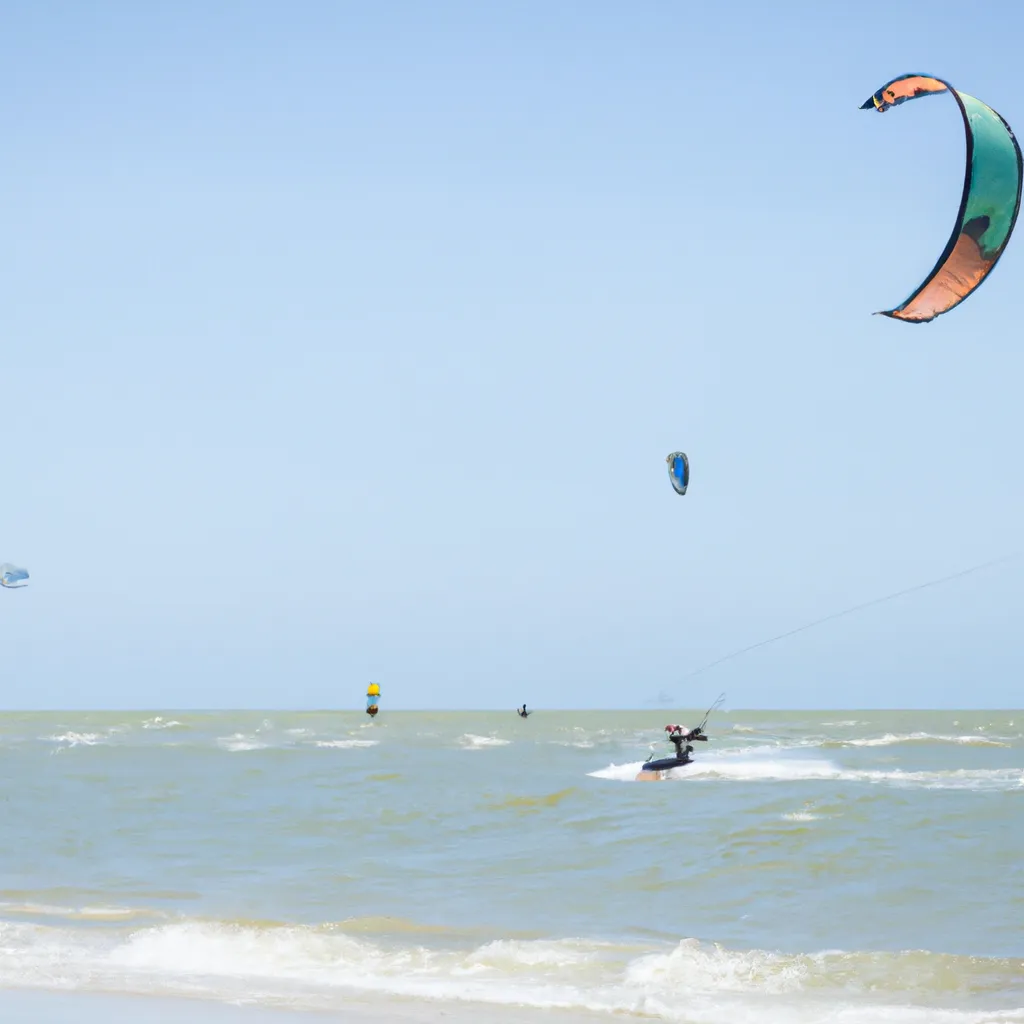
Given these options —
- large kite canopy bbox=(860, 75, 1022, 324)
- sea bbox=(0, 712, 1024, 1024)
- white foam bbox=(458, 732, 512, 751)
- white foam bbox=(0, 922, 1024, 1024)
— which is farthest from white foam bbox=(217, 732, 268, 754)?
large kite canopy bbox=(860, 75, 1022, 324)

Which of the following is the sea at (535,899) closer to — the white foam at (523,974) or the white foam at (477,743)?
the white foam at (523,974)

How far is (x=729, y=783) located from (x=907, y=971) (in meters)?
18.8

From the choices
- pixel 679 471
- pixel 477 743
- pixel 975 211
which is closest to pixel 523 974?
pixel 975 211

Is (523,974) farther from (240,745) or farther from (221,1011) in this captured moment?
(240,745)

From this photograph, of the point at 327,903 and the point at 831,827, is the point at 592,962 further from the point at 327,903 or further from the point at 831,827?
the point at 831,827

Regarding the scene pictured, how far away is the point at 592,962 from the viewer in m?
10.6

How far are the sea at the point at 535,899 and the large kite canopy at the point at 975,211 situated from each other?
541 cm

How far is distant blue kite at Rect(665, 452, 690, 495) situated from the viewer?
802 inches

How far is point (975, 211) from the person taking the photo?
10.4 meters

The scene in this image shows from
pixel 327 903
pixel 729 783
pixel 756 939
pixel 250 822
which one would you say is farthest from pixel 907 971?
pixel 729 783

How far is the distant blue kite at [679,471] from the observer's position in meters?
20.4

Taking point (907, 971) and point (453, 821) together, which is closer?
point (907, 971)

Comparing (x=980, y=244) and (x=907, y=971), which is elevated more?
(x=980, y=244)

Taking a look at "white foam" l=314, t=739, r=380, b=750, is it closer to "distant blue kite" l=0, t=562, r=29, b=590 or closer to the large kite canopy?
"distant blue kite" l=0, t=562, r=29, b=590
